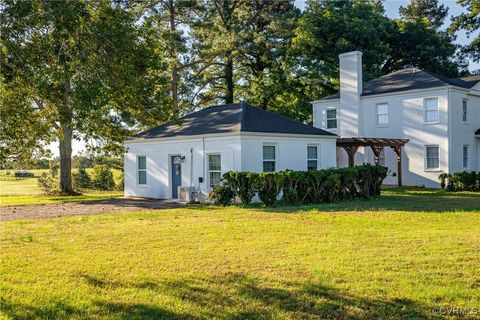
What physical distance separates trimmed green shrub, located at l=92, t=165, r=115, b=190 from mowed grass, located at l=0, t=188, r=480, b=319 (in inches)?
906

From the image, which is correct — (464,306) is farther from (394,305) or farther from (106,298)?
(106,298)

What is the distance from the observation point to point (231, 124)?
19641 mm

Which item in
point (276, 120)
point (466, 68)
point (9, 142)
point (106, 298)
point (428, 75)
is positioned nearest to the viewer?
point (106, 298)

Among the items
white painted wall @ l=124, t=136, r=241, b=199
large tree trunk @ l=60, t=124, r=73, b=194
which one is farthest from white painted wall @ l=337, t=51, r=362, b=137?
large tree trunk @ l=60, t=124, r=73, b=194

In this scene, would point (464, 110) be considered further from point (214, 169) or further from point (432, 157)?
point (214, 169)

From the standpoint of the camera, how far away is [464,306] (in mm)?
5359

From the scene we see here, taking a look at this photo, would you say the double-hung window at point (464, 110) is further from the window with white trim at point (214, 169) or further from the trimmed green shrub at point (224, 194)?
the trimmed green shrub at point (224, 194)

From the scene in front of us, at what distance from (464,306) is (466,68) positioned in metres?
41.2

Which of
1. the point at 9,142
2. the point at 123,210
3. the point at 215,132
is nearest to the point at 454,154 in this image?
the point at 215,132

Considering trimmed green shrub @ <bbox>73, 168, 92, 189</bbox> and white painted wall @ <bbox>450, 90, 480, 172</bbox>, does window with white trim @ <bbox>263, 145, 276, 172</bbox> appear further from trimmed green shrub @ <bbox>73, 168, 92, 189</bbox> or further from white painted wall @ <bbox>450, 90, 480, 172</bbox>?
trimmed green shrub @ <bbox>73, 168, 92, 189</bbox>

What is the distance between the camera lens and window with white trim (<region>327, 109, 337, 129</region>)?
98.5 feet

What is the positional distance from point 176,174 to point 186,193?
1758 millimetres

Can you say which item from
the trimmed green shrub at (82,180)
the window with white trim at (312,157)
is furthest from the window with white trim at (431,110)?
the trimmed green shrub at (82,180)

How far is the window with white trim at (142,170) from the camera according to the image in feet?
74.0
